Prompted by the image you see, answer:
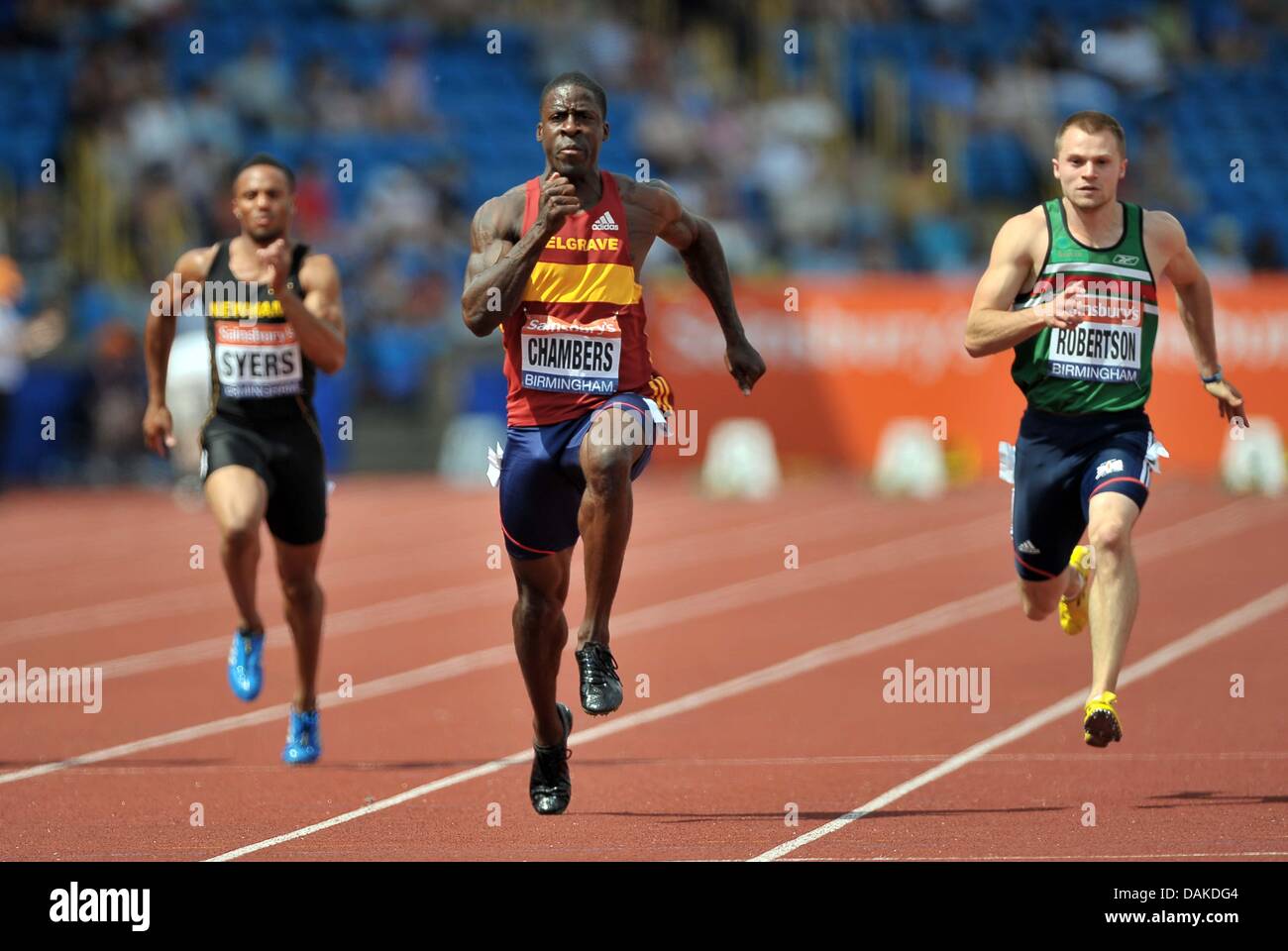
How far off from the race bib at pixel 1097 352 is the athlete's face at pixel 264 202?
308cm

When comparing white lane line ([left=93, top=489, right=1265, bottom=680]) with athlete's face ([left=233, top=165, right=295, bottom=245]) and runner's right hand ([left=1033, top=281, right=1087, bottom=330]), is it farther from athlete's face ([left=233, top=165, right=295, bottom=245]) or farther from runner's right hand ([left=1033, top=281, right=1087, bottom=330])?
runner's right hand ([left=1033, top=281, right=1087, bottom=330])

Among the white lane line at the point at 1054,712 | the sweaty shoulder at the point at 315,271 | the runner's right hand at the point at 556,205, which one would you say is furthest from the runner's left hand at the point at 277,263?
the white lane line at the point at 1054,712

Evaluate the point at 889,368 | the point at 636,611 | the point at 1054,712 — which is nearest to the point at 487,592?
the point at 636,611

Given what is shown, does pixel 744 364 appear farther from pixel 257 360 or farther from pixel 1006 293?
pixel 257 360

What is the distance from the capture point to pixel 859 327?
71.1 ft

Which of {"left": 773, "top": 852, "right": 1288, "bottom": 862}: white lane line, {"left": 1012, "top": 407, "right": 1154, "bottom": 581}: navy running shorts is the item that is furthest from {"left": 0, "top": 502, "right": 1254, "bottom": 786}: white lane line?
{"left": 1012, "top": 407, "right": 1154, "bottom": 581}: navy running shorts

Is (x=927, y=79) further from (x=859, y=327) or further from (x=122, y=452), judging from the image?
(x=122, y=452)

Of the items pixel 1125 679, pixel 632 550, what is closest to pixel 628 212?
pixel 1125 679

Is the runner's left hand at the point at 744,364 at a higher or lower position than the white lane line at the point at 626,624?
higher

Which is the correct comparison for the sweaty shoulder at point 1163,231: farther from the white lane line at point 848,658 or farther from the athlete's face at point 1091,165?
the white lane line at point 848,658

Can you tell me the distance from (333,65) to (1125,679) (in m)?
16.0

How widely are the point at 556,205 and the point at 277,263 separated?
1866 mm

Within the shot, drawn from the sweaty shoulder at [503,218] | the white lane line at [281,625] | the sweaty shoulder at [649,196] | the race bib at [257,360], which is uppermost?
the sweaty shoulder at [649,196]

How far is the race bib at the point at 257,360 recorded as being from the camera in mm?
8398
